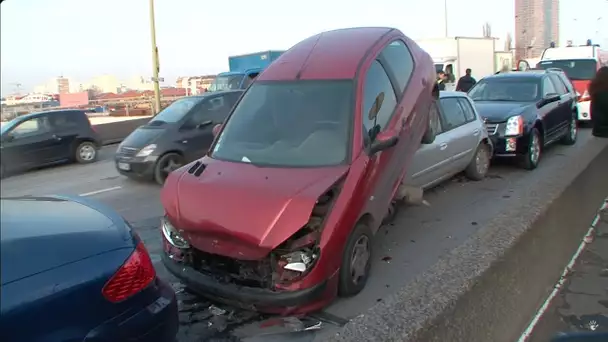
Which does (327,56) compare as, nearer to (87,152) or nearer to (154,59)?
(154,59)

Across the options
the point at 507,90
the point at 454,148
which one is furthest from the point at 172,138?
the point at 507,90

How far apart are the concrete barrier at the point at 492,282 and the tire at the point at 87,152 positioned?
7.64 metres

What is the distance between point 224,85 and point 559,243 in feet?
50.0

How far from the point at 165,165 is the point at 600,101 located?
6.61m

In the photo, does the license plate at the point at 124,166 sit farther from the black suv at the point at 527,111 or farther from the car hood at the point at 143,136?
the black suv at the point at 527,111

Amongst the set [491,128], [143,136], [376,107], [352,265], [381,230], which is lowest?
[381,230]

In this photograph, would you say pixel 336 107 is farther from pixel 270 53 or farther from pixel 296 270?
pixel 270 53

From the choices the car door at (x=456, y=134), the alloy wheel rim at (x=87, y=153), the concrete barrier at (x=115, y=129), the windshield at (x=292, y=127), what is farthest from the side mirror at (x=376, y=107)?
the alloy wheel rim at (x=87, y=153)

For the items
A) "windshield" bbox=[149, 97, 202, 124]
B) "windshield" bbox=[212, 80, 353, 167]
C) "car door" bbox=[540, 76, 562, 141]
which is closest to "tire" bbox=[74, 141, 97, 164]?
"windshield" bbox=[149, 97, 202, 124]

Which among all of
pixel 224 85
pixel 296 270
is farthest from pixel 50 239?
pixel 224 85

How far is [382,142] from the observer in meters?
4.39

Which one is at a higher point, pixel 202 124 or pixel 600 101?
pixel 600 101

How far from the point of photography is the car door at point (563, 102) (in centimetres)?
1034

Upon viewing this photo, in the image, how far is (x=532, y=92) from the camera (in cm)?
989
